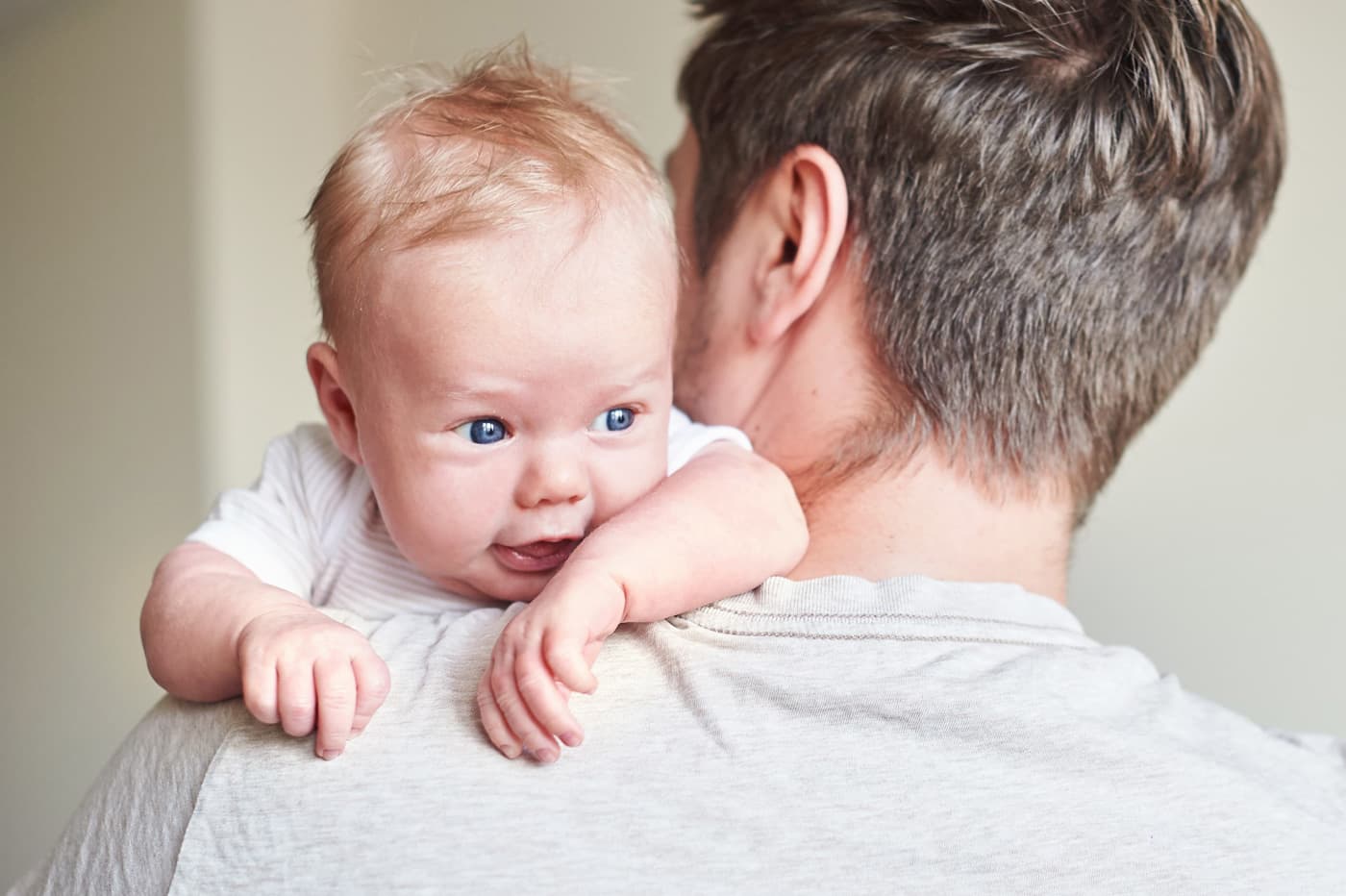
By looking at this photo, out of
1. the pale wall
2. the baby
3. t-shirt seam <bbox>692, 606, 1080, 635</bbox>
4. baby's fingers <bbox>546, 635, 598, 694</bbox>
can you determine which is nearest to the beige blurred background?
the pale wall

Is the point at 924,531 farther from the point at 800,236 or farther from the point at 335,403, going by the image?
the point at 335,403

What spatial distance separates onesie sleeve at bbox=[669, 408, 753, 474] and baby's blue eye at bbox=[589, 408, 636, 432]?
0.36 ft

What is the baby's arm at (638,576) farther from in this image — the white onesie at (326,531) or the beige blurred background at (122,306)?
the beige blurred background at (122,306)

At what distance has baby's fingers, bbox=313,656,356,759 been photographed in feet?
2.73

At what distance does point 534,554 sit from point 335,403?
0.79 ft

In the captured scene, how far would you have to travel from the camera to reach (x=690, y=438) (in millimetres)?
1205

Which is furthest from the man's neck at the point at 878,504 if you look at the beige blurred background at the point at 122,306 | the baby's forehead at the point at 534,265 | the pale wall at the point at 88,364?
the pale wall at the point at 88,364

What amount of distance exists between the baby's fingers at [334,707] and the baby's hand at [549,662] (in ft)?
0.30

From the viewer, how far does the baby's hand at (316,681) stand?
0.84 metres

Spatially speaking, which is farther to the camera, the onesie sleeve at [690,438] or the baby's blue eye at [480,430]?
the onesie sleeve at [690,438]

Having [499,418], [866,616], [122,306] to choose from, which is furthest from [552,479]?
[122,306]

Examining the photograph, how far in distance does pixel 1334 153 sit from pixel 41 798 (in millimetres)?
2937

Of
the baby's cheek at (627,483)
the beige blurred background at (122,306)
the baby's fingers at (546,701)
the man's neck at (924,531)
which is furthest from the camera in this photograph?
the beige blurred background at (122,306)

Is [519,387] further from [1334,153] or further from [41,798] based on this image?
[41,798]
